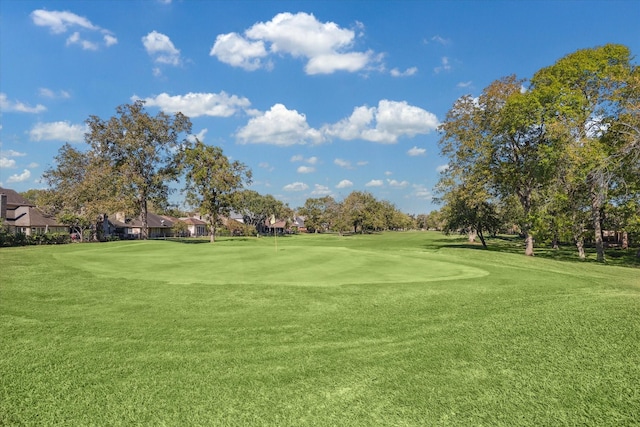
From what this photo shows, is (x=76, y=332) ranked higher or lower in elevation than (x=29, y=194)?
lower

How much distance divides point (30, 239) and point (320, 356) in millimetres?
51536

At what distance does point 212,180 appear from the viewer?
47219mm

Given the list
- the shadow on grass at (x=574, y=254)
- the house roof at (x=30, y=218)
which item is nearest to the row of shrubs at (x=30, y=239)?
the house roof at (x=30, y=218)

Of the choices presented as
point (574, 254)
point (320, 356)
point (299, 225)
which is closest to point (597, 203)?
point (574, 254)

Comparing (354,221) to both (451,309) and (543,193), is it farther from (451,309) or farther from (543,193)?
(451,309)

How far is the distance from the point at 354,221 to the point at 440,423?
93.2m

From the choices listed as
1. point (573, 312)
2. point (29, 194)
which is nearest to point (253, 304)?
point (573, 312)

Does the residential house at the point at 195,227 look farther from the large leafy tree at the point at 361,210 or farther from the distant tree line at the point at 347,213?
the large leafy tree at the point at 361,210

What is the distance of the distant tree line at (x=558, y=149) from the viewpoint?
20078 millimetres

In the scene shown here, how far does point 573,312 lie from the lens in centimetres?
696

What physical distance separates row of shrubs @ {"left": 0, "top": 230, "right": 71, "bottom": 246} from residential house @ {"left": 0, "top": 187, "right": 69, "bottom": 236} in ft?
24.5

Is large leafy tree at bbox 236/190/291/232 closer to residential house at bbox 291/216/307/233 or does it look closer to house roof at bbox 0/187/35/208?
residential house at bbox 291/216/307/233

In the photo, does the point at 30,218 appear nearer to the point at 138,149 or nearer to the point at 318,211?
the point at 138,149

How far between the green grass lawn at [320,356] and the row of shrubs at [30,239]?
132ft
